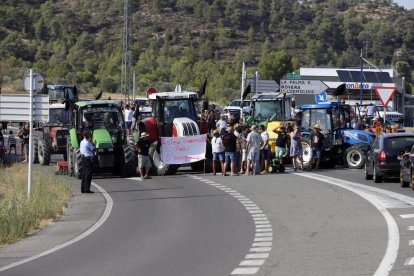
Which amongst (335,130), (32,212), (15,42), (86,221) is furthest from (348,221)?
(15,42)

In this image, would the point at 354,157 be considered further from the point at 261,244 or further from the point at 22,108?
the point at 261,244

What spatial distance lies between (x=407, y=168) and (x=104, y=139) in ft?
36.0

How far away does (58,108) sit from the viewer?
38781 mm

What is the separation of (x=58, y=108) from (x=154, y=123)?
7124 millimetres

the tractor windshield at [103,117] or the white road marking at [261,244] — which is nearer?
the white road marking at [261,244]

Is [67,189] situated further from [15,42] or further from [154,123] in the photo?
[15,42]

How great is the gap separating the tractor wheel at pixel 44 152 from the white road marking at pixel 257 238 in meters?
13.0

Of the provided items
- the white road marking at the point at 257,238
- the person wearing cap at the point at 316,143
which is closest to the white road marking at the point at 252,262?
the white road marking at the point at 257,238

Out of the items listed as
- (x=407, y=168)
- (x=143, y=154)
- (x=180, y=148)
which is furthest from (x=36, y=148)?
(x=407, y=168)

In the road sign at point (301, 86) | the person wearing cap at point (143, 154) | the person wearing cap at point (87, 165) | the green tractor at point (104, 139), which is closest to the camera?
the person wearing cap at point (87, 165)

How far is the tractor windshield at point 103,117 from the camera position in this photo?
3262cm

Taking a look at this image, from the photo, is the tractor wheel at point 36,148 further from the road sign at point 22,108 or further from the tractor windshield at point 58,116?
the road sign at point 22,108

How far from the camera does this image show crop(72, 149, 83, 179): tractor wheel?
31.0 meters

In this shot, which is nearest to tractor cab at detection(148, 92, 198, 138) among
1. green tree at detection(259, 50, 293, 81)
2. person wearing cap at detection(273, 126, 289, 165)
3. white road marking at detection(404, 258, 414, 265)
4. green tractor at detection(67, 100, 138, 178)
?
green tractor at detection(67, 100, 138, 178)
